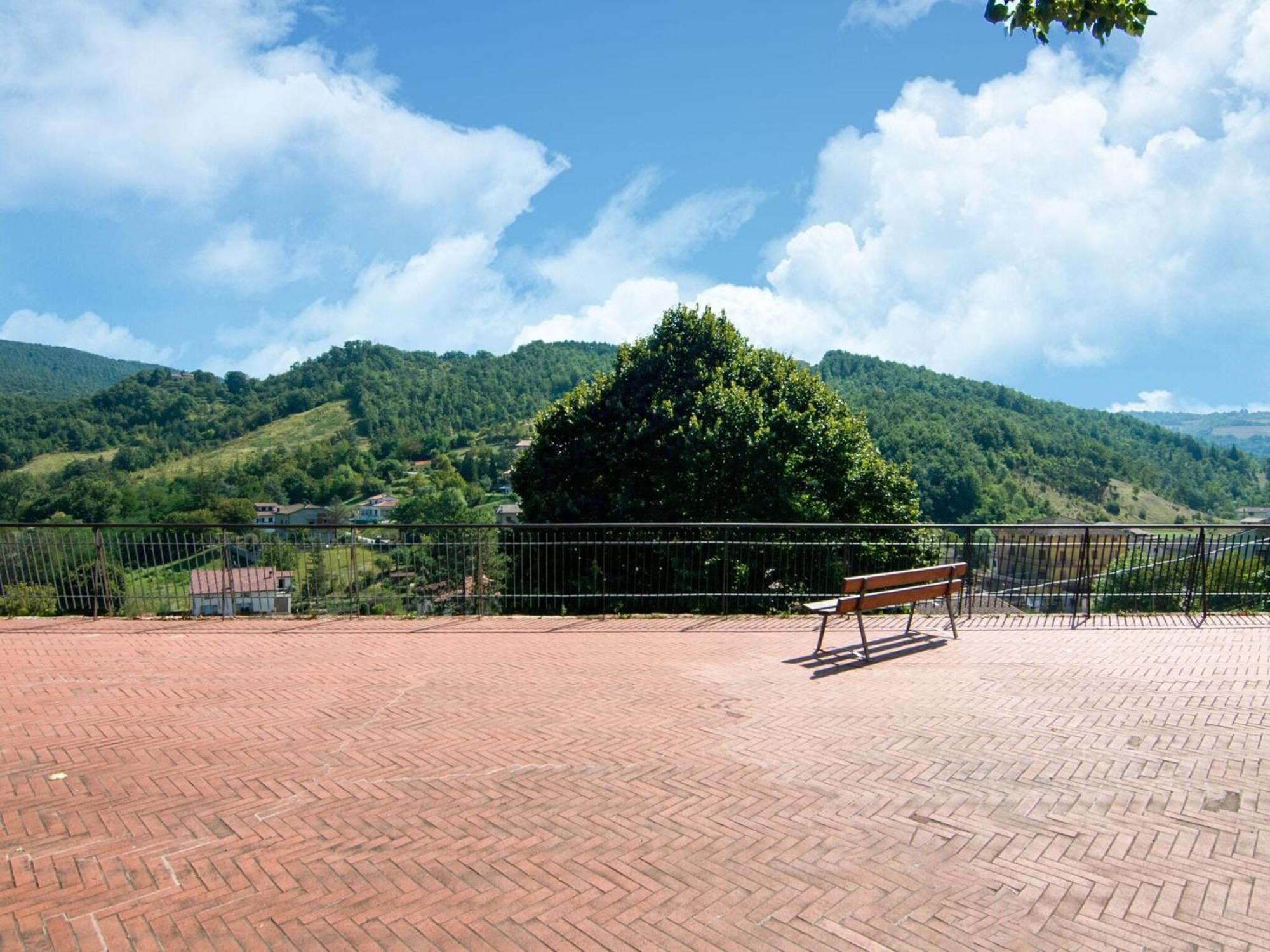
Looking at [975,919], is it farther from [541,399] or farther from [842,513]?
[541,399]

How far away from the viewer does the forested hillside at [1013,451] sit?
249 ft

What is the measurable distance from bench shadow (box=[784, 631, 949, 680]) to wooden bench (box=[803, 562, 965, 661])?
0.11m

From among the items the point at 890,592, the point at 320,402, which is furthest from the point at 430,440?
the point at 890,592

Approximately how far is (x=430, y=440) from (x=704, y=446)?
112005mm

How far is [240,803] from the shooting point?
4785 millimetres

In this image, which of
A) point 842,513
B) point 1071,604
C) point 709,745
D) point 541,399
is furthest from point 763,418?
point 541,399

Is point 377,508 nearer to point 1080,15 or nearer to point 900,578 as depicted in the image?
point 900,578

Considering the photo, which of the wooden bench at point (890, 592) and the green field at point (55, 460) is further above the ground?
the wooden bench at point (890, 592)

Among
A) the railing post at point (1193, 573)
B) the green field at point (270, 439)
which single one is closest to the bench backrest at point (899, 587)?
the railing post at point (1193, 573)

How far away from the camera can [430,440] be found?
126 m

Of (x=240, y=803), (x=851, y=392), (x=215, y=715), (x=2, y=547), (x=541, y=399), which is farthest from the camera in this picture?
(x=541, y=399)

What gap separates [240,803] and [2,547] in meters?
8.70

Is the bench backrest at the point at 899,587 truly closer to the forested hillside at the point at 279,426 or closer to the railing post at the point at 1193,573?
the railing post at the point at 1193,573

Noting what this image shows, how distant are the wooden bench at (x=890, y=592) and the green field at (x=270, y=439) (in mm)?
111067
